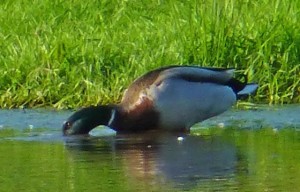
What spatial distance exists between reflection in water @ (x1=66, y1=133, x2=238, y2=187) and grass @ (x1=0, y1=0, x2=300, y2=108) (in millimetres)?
1485

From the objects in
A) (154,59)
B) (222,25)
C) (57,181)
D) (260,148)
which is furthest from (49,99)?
(57,181)

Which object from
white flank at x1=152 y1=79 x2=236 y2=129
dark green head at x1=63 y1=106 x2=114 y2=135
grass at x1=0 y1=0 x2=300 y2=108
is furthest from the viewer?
grass at x1=0 y1=0 x2=300 y2=108

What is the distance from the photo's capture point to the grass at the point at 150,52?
9209mm

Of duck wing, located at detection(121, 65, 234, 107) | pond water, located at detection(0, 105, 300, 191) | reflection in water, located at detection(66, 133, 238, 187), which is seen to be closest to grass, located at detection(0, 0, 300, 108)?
pond water, located at detection(0, 105, 300, 191)

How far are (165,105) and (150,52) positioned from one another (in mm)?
1738

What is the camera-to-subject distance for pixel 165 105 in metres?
7.84

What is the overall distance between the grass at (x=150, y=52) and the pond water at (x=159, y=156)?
1.25 feet

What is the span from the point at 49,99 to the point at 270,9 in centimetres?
204

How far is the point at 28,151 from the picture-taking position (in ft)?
23.5

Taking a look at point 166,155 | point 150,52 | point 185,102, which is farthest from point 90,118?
point 150,52

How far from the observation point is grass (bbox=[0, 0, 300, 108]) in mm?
9209

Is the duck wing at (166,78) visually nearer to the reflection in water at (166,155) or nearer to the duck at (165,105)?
the duck at (165,105)

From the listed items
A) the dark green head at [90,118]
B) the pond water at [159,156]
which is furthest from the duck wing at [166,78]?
the pond water at [159,156]

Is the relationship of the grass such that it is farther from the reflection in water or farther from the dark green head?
the reflection in water
